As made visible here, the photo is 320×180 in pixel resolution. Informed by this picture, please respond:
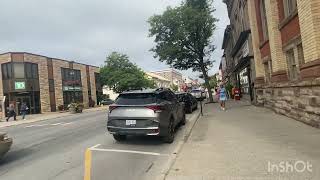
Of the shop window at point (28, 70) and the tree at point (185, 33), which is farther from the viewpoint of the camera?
the shop window at point (28, 70)

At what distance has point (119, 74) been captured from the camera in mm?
72500

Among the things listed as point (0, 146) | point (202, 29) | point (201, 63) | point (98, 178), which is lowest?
point (98, 178)

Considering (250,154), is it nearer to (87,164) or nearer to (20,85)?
(87,164)

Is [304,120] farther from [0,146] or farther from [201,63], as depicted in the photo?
[201,63]

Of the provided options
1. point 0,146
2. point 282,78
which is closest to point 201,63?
point 282,78

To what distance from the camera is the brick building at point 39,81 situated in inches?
1970

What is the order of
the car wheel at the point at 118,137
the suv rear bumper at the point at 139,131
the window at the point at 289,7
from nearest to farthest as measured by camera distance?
the suv rear bumper at the point at 139,131 < the car wheel at the point at 118,137 < the window at the point at 289,7

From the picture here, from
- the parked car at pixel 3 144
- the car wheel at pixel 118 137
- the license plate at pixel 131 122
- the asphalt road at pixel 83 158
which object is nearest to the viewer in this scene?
the asphalt road at pixel 83 158

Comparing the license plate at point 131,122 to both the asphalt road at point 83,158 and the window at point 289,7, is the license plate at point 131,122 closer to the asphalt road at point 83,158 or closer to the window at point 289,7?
the asphalt road at point 83,158

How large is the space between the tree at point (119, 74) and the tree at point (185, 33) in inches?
1201

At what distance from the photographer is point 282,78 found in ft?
59.9

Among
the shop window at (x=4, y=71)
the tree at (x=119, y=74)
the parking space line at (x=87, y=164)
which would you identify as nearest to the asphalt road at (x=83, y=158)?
the parking space line at (x=87, y=164)

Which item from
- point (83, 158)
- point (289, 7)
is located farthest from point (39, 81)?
point (83, 158)

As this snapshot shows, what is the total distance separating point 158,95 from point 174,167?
180 inches
